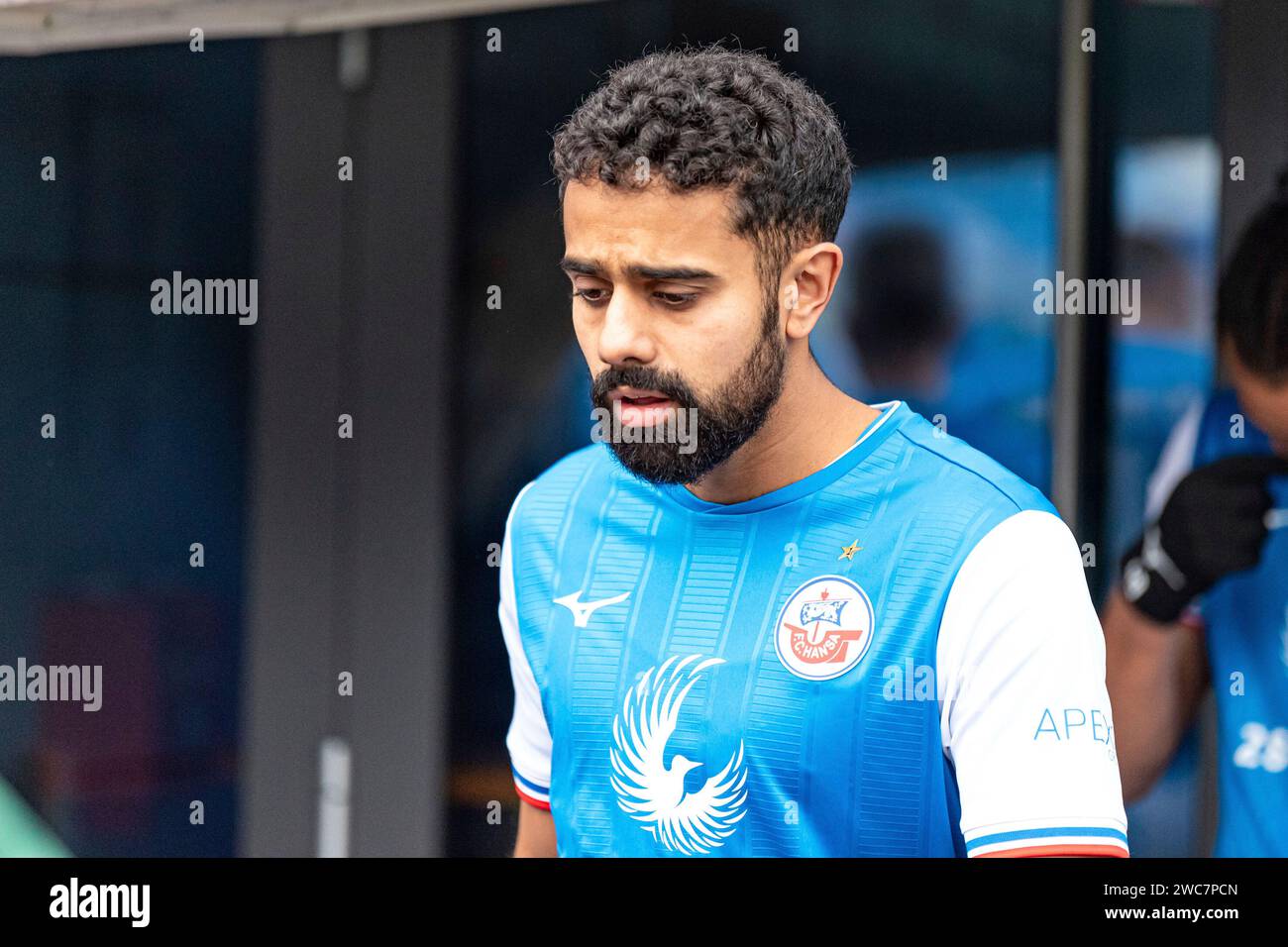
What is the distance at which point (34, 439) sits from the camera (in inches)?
129

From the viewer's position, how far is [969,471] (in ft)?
5.52

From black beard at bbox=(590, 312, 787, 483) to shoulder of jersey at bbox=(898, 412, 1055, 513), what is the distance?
21cm

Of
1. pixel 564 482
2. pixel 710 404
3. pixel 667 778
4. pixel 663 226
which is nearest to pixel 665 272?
pixel 663 226

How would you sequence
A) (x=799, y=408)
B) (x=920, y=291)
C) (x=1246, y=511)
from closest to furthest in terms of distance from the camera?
(x=799, y=408)
(x=1246, y=511)
(x=920, y=291)

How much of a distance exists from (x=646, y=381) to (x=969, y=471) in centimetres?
47

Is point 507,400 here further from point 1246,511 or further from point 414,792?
point 1246,511

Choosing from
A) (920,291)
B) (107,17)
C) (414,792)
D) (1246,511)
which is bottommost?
(414,792)

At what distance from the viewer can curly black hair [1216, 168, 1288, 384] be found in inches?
112

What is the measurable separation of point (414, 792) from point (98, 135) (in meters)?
2.04

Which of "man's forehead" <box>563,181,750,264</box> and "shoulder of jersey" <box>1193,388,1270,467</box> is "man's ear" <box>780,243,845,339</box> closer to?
"man's forehead" <box>563,181,750,264</box>

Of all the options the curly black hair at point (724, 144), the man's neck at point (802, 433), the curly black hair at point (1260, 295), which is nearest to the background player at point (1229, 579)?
the curly black hair at point (1260, 295)

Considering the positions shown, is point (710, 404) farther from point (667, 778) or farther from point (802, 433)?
point (667, 778)

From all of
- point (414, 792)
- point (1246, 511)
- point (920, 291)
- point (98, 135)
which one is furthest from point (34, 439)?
point (1246, 511)

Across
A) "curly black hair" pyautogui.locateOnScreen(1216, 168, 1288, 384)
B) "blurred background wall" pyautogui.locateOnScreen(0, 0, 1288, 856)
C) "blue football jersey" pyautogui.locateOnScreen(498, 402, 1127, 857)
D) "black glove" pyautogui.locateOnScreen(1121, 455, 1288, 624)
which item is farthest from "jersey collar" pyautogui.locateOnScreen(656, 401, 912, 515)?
"curly black hair" pyautogui.locateOnScreen(1216, 168, 1288, 384)
